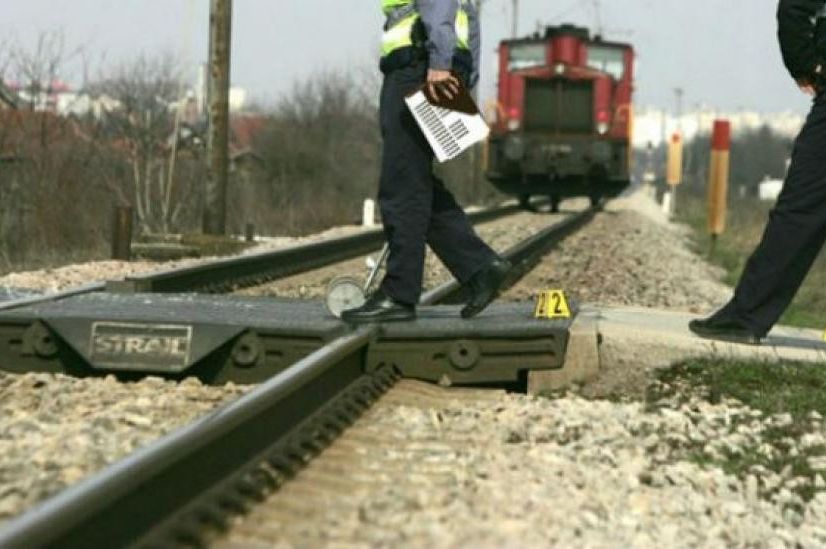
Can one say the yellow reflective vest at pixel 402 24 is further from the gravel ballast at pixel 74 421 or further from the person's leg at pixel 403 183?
the gravel ballast at pixel 74 421

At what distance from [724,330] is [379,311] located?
160 cm

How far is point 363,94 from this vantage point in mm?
60875

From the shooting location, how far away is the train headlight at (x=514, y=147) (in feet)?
96.3

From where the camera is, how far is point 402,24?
20.8 feet

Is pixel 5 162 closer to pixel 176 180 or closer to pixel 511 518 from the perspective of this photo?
pixel 176 180

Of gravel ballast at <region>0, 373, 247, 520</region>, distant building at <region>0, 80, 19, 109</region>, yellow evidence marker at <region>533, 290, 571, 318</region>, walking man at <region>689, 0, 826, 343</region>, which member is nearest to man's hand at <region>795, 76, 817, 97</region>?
walking man at <region>689, 0, 826, 343</region>

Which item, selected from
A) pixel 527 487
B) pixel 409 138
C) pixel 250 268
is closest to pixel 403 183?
pixel 409 138

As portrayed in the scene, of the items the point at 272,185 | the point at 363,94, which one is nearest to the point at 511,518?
the point at 272,185

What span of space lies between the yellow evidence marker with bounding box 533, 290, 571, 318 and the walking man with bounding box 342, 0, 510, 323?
0.23 m

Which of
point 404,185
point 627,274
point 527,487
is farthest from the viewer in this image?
point 627,274

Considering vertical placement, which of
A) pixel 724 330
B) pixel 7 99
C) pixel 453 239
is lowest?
pixel 724 330

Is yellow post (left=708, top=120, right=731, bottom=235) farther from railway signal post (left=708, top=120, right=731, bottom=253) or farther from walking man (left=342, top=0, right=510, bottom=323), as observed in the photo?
walking man (left=342, top=0, right=510, bottom=323)

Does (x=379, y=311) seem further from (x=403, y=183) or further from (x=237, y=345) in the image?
(x=237, y=345)

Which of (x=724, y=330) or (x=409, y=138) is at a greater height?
(x=409, y=138)
